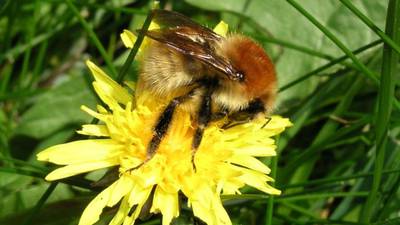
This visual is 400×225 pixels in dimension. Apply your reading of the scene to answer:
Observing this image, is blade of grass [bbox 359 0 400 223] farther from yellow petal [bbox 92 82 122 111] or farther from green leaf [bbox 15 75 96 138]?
green leaf [bbox 15 75 96 138]

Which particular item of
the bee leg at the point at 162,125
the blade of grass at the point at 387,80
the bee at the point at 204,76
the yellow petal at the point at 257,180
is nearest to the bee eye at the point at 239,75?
the bee at the point at 204,76

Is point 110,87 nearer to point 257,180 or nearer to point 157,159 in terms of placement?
point 157,159

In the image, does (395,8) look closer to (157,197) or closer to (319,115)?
(157,197)

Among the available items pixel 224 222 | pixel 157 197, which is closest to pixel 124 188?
pixel 157 197

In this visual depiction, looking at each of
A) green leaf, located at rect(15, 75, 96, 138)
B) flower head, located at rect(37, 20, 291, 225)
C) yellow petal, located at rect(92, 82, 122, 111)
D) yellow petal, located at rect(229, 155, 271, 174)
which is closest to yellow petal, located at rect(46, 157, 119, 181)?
flower head, located at rect(37, 20, 291, 225)

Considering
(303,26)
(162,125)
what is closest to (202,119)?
(162,125)

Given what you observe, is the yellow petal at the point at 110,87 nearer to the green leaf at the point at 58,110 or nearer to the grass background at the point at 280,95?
the grass background at the point at 280,95
